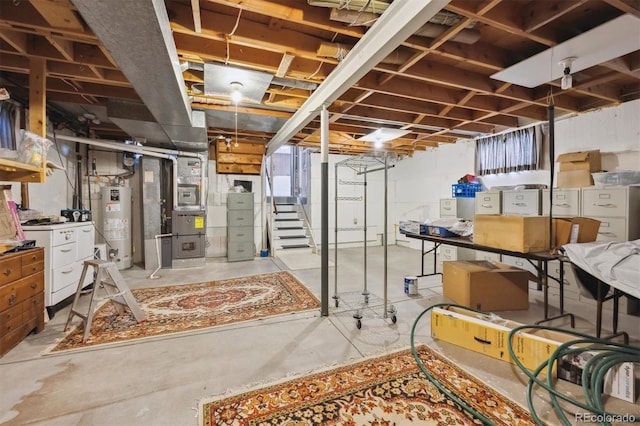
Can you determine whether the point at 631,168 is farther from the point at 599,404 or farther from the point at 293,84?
the point at 293,84

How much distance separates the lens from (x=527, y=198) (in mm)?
3758

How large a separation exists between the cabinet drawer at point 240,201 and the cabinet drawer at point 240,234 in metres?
0.41

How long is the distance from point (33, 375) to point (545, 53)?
4630mm

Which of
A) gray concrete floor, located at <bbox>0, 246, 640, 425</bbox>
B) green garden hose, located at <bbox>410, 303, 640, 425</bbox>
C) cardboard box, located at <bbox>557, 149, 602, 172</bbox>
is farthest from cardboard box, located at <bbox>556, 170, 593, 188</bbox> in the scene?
green garden hose, located at <bbox>410, 303, 640, 425</bbox>

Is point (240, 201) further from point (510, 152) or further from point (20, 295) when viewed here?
point (510, 152)

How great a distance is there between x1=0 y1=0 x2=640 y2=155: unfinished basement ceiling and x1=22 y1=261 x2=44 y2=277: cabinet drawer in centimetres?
181

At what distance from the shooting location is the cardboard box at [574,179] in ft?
10.9

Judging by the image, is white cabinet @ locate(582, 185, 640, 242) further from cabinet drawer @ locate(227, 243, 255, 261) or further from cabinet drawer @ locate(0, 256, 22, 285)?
cabinet drawer @ locate(0, 256, 22, 285)

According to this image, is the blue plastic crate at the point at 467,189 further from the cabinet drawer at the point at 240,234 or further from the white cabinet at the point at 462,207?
the cabinet drawer at the point at 240,234

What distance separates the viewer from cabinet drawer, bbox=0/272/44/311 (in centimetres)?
196

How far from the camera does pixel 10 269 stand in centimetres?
203

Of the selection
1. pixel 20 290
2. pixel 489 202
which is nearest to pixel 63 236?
pixel 20 290

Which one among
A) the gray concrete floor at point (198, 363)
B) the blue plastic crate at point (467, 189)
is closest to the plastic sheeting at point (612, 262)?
the gray concrete floor at point (198, 363)

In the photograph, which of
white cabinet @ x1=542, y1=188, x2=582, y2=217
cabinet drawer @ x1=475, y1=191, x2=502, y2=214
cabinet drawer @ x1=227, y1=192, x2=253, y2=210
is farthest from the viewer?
cabinet drawer @ x1=227, y1=192, x2=253, y2=210
